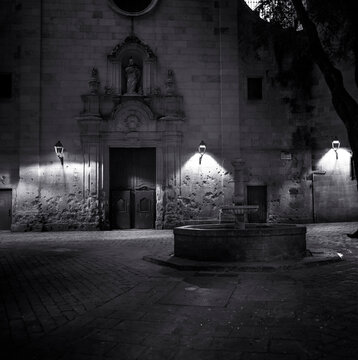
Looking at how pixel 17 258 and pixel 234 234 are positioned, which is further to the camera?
pixel 17 258

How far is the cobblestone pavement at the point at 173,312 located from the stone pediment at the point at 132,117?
915 cm

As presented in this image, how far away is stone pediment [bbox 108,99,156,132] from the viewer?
1580 centimetres

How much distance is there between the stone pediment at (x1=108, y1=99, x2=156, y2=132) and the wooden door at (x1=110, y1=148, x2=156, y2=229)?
1014 millimetres

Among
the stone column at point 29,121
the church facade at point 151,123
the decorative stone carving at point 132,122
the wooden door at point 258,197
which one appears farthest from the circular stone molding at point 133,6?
the wooden door at point 258,197

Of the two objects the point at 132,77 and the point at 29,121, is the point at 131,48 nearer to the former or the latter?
the point at 132,77

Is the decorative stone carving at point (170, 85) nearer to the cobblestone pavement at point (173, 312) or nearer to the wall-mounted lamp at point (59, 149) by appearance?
the wall-mounted lamp at point (59, 149)

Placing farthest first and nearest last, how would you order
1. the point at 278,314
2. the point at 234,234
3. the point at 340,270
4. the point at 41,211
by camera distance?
the point at 41,211 → the point at 234,234 → the point at 340,270 → the point at 278,314

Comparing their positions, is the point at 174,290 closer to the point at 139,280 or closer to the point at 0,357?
the point at 139,280

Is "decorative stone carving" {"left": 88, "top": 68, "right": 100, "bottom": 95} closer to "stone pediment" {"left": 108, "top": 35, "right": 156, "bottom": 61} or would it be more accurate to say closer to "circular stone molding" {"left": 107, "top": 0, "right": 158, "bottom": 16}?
"stone pediment" {"left": 108, "top": 35, "right": 156, "bottom": 61}

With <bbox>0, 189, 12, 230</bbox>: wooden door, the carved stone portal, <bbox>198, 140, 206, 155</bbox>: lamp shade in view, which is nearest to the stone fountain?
the carved stone portal

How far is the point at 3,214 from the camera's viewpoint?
16.0 m

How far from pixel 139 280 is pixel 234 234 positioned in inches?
84.2

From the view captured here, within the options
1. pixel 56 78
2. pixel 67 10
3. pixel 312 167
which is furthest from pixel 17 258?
pixel 312 167

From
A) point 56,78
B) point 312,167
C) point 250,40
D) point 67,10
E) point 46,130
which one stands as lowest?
point 312,167
